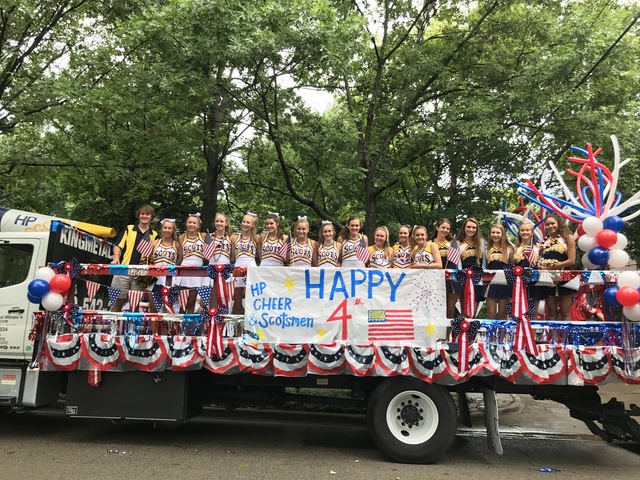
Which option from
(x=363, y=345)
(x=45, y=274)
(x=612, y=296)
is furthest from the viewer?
(x=45, y=274)

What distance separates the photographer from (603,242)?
5.30 meters

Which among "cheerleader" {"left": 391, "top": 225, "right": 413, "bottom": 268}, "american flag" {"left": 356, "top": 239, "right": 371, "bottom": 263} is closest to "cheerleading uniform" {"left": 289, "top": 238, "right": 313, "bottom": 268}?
"american flag" {"left": 356, "top": 239, "right": 371, "bottom": 263}

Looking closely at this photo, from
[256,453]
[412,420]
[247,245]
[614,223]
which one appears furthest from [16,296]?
[614,223]

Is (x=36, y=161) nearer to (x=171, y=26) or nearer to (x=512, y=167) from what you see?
(x=171, y=26)

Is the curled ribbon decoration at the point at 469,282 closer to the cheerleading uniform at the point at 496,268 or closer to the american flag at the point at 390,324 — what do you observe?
the cheerleading uniform at the point at 496,268

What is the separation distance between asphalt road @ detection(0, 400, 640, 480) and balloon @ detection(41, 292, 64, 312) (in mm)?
1549

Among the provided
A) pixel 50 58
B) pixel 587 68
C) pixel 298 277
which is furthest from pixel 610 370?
pixel 50 58

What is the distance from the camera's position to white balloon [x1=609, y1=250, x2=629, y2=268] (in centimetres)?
519

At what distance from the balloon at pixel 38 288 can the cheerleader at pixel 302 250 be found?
2.69m

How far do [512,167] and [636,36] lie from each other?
3604 mm

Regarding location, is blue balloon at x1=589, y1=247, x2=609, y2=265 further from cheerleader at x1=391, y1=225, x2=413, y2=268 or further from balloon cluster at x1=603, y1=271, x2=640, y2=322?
cheerleader at x1=391, y1=225, x2=413, y2=268

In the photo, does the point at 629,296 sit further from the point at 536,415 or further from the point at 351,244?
the point at 536,415

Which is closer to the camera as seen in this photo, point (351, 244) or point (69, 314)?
point (69, 314)

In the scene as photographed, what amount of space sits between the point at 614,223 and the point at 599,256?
0.44 metres
